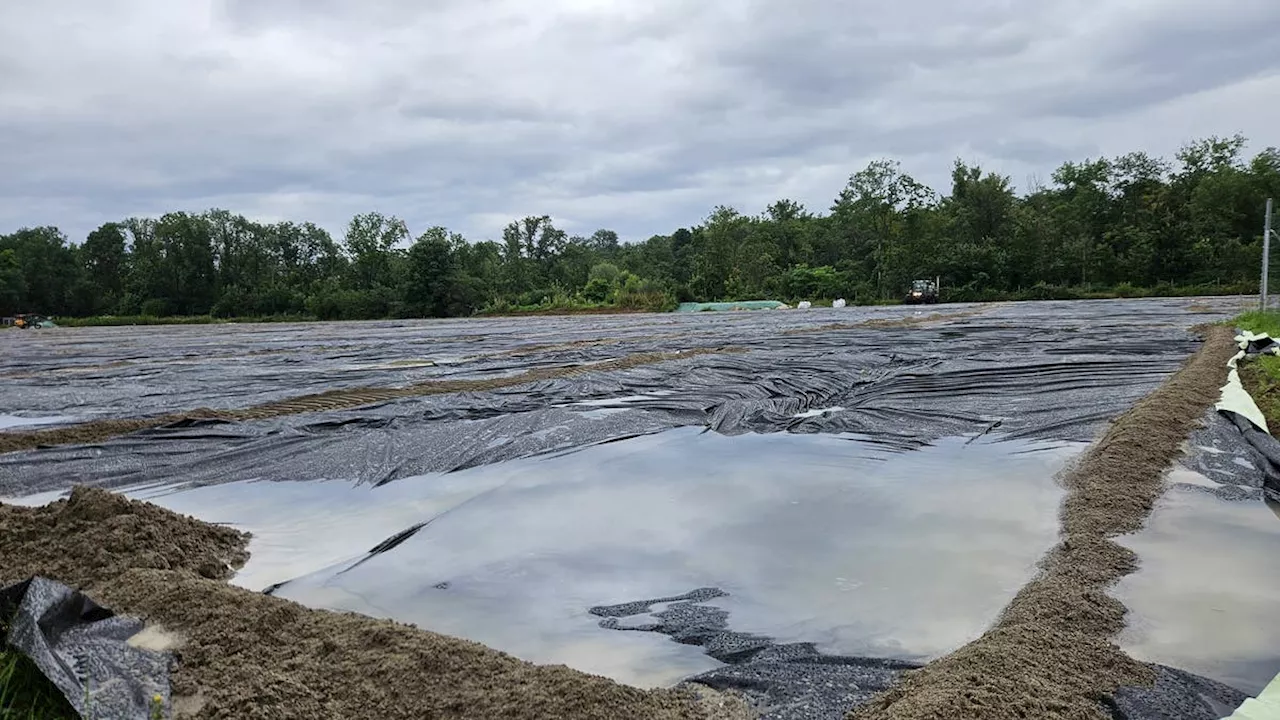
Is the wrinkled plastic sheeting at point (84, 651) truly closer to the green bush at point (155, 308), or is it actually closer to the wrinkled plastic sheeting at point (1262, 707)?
the wrinkled plastic sheeting at point (1262, 707)

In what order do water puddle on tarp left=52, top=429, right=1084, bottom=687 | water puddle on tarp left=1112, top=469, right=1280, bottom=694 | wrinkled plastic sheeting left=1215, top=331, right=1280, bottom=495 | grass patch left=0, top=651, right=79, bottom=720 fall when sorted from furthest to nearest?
1. wrinkled plastic sheeting left=1215, top=331, right=1280, bottom=495
2. water puddle on tarp left=52, top=429, right=1084, bottom=687
3. water puddle on tarp left=1112, top=469, right=1280, bottom=694
4. grass patch left=0, top=651, right=79, bottom=720

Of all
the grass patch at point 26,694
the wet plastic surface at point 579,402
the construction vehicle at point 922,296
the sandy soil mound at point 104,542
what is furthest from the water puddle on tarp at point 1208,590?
the construction vehicle at point 922,296

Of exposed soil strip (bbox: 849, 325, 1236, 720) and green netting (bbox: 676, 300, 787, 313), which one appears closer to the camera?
exposed soil strip (bbox: 849, 325, 1236, 720)

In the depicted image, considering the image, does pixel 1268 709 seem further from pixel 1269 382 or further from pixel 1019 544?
pixel 1269 382

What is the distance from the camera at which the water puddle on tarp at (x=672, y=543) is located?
226cm

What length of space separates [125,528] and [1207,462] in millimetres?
5091

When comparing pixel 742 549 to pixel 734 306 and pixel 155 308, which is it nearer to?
pixel 734 306

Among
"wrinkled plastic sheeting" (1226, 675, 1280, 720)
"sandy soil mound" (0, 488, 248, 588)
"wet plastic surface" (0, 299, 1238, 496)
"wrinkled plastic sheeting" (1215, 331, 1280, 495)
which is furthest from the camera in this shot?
"wet plastic surface" (0, 299, 1238, 496)

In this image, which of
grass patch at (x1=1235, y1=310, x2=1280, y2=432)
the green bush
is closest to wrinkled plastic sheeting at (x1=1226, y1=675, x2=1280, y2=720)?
grass patch at (x1=1235, y1=310, x2=1280, y2=432)

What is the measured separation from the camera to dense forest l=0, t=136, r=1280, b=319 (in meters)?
35.7

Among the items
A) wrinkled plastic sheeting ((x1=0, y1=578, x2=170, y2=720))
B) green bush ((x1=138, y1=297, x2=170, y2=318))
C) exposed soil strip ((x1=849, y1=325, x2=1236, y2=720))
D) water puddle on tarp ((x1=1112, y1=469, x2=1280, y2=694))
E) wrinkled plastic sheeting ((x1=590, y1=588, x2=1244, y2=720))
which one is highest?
green bush ((x1=138, y1=297, x2=170, y2=318))

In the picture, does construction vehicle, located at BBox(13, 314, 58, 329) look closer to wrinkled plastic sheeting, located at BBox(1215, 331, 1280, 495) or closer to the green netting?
the green netting

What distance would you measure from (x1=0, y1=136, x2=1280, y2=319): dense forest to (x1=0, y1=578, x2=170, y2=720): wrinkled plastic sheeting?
3630 cm

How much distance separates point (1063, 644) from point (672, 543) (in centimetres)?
148
